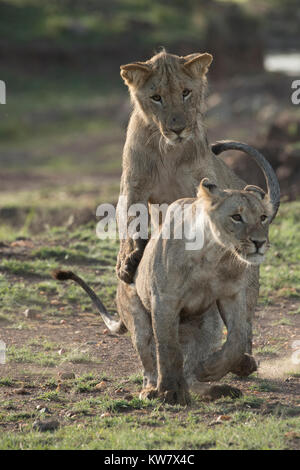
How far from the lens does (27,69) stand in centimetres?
2553

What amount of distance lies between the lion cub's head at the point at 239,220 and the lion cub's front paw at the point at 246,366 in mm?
721

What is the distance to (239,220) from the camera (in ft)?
13.1

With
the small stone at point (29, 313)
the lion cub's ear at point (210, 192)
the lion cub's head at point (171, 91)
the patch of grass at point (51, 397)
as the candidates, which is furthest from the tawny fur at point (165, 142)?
the small stone at point (29, 313)

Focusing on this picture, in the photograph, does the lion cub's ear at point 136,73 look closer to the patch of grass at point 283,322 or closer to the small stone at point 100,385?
the small stone at point 100,385

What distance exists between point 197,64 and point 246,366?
1.72 m

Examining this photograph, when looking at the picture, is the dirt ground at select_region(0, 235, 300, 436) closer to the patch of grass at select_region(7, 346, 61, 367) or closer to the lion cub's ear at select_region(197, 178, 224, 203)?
the patch of grass at select_region(7, 346, 61, 367)

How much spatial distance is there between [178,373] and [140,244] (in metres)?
0.99

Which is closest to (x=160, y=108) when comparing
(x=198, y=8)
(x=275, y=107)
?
(x=275, y=107)

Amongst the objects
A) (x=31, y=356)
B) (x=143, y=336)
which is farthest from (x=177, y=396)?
(x=31, y=356)

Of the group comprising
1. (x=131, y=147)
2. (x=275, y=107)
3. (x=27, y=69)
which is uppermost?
(x=27, y=69)

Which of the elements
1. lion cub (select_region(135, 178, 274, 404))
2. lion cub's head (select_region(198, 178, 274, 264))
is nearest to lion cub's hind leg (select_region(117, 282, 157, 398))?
lion cub (select_region(135, 178, 274, 404))

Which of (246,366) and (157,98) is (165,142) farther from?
(246,366)

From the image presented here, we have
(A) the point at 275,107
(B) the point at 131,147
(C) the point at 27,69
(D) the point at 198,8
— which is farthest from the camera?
(D) the point at 198,8
